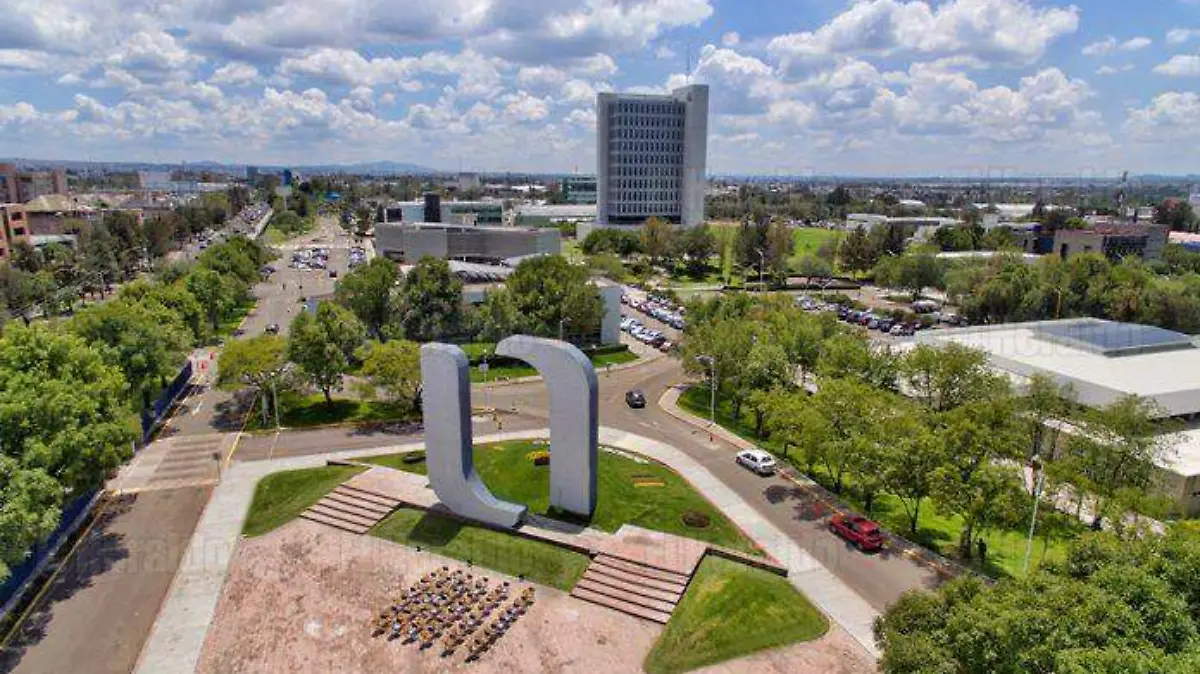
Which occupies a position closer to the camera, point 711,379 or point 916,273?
point 711,379

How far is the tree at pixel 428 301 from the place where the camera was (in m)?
68.5

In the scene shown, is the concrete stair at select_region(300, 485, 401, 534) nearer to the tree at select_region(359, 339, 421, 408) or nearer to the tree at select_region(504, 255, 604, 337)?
the tree at select_region(359, 339, 421, 408)

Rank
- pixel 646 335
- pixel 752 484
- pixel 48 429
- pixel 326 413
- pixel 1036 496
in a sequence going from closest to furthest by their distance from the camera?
pixel 1036 496 → pixel 48 429 → pixel 752 484 → pixel 326 413 → pixel 646 335

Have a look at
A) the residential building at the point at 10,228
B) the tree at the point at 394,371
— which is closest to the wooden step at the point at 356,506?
the tree at the point at 394,371

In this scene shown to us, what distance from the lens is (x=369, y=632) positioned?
91.2 ft

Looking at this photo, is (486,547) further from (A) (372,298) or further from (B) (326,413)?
(A) (372,298)

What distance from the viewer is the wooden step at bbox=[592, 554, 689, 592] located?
1196 inches

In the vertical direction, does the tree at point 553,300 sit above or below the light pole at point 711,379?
above

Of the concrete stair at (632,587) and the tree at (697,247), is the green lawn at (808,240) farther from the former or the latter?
the concrete stair at (632,587)

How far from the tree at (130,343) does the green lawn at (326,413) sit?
6.84m

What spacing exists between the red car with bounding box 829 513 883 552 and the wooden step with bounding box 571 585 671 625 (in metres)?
11.1

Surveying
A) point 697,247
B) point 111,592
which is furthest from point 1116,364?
point 697,247

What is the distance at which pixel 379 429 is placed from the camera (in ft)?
162

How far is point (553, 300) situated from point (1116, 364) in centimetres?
4734
